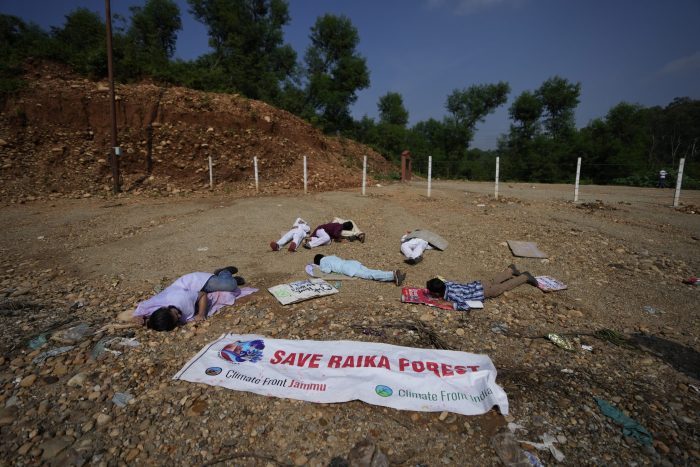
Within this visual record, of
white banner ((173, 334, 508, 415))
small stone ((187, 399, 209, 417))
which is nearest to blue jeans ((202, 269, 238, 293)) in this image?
white banner ((173, 334, 508, 415))

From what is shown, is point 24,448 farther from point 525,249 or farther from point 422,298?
point 525,249

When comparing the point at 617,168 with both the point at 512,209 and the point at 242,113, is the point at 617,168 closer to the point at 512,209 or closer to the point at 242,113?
the point at 512,209

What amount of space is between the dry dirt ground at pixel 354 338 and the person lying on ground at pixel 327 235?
0.24m

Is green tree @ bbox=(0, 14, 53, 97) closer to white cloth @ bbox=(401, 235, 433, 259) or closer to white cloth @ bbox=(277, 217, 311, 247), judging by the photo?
white cloth @ bbox=(277, 217, 311, 247)

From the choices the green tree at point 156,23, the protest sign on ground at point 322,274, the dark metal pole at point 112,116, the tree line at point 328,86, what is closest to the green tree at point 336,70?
the tree line at point 328,86

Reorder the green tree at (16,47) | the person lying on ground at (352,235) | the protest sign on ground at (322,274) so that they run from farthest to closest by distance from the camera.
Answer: the green tree at (16,47) → the person lying on ground at (352,235) → the protest sign on ground at (322,274)

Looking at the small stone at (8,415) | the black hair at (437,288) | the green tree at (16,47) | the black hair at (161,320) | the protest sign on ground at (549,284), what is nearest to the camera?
the small stone at (8,415)

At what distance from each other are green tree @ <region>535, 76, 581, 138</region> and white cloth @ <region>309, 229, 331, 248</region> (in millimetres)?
35469

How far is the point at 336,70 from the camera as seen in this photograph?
29281 mm

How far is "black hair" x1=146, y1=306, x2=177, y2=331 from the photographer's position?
10.0ft

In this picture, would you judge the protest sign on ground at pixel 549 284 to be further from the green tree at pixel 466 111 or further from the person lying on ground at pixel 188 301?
the green tree at pixel 466 111

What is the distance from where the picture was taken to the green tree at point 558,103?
109 feet

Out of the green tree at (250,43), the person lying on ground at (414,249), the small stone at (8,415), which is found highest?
the green tree at (250,43)

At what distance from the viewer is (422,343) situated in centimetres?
296
